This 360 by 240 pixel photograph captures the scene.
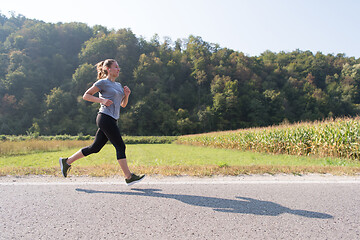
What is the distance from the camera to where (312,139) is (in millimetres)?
11047

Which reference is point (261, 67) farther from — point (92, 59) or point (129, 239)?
point (129, 239)

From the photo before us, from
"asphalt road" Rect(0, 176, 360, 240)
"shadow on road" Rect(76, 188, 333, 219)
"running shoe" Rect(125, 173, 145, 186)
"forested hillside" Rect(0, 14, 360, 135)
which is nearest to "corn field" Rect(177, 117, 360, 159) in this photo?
"asphalt road" Rect(0, 176, 360, 240)

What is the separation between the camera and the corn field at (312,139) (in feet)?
30.2

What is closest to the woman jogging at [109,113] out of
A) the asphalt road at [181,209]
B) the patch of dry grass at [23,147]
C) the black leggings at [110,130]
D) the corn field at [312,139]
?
the black leggings at [110,130]

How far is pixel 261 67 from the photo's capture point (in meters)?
84.9

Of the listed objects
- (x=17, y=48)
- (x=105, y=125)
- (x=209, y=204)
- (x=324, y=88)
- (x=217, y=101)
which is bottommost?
(x=209, y=204)

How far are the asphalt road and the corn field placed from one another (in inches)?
292

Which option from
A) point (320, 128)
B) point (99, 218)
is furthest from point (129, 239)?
point (320, 128)

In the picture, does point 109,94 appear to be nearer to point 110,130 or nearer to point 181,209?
point 110,130

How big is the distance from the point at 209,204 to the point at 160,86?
78.4m

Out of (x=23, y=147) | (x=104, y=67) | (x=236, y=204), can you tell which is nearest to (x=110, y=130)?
(x=104, y=67)

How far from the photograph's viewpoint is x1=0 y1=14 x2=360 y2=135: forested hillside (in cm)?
6431

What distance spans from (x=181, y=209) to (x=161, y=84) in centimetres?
8062

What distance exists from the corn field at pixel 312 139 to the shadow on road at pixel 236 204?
361 inches
